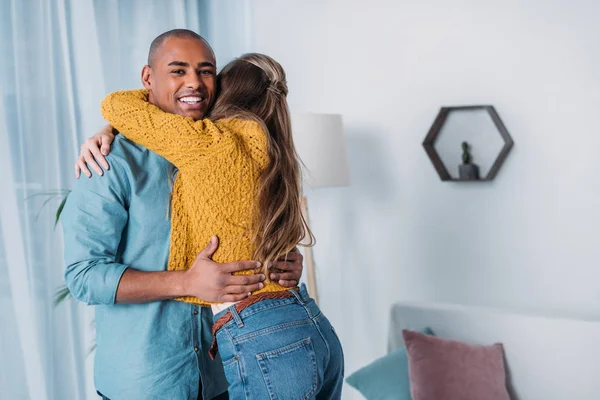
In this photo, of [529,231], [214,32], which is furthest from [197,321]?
[214,32]

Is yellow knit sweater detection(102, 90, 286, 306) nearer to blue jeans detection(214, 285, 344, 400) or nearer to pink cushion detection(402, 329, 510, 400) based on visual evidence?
blue jeans detection(214, 285, 344, 400)

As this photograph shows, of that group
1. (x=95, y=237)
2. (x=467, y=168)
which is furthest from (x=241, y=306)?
(x=467, y=168)

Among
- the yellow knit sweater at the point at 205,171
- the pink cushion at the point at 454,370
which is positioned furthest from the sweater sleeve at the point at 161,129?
the pink cushion at the point at 454,370

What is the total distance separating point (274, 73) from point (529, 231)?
5.55 feet

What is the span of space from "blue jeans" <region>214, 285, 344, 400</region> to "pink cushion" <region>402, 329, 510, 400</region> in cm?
120

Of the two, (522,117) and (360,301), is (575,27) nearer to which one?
(522,117)

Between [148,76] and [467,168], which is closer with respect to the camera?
[148,76]

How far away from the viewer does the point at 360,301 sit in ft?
11.0

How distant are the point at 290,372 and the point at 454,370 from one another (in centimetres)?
139

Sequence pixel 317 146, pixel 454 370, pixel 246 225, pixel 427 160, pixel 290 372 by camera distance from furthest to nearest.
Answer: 1. pixel 427 160
2. pixel 317 146
3. pixel 454 370
4. pixel 246 225
5. pixel 290 372

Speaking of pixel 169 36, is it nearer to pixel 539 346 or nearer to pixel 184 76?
pixel 184 76

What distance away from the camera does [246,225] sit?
4.59 feet

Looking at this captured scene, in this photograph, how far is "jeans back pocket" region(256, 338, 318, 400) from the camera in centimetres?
128

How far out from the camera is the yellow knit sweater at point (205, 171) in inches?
53.4
